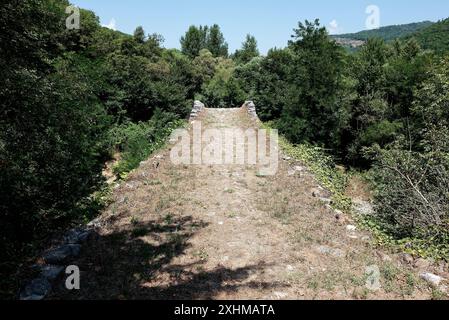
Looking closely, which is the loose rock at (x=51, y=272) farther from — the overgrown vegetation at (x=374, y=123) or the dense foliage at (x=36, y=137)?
the overgrown vegetation at (x=374, y=123)

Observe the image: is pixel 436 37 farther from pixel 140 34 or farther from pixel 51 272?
pixel 51 272

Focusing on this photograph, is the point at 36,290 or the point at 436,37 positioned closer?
the point at 36,290

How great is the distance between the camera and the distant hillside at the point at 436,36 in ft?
167

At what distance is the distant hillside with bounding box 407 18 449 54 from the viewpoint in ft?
167

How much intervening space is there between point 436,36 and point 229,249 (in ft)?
202

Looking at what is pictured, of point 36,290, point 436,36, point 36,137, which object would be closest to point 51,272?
point 36,290

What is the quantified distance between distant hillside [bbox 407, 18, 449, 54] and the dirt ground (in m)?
50.6

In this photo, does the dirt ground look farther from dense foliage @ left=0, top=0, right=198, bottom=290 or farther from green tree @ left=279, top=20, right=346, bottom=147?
green tree @ left=279, top=20, right=346, bottom=147

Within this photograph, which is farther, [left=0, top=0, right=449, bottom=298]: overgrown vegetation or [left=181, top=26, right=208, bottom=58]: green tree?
[left=181, top=26, right=208, bottom=58]: green tree

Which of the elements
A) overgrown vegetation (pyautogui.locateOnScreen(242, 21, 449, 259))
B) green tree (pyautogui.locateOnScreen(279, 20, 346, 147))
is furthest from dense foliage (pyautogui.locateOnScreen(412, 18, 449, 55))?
green tree (pyautogui.locateOnScreen(279, 20, 346, 147))

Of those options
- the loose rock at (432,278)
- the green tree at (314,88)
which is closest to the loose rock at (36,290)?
the loose rock at (432,278)

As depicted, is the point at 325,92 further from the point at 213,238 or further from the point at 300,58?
the point at 213,238

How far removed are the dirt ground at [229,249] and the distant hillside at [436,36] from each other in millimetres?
50557

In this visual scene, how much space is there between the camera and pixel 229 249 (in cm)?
630
